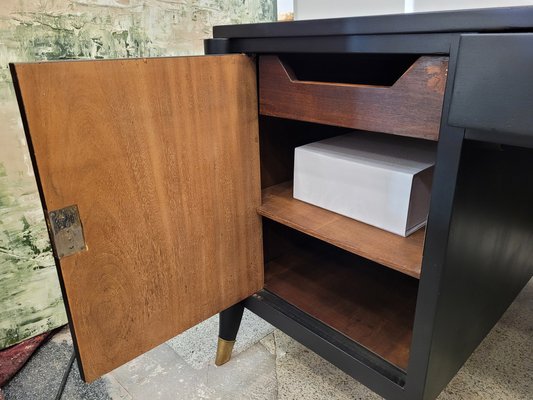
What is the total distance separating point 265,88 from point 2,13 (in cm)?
64

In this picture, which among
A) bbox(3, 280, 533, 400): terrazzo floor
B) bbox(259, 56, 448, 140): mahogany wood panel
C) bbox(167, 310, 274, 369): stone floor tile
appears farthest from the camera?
bbox(167, 310, 274, 369): stone floor tile

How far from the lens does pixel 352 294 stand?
3.01 feet

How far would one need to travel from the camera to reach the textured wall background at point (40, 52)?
92cm

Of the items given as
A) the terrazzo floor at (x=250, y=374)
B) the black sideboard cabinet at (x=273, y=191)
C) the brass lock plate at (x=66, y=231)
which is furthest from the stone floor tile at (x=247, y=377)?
the brass lock plate at (x=66, y=231)

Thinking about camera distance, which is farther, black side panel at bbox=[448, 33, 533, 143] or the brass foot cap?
the brass foot cap

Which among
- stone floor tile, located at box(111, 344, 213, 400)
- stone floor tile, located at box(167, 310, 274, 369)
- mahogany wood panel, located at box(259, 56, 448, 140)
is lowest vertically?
stone floor tile, located at box(167, 310, 274, 369)

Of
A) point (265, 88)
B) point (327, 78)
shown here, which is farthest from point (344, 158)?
point (327, 78)

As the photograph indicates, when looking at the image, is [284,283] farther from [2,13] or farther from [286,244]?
[2,13]

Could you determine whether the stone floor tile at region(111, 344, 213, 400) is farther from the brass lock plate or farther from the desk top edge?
the desk top edge

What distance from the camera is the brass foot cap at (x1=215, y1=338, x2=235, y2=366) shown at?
99cm

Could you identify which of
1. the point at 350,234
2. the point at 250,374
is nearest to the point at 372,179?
the point at 350,234

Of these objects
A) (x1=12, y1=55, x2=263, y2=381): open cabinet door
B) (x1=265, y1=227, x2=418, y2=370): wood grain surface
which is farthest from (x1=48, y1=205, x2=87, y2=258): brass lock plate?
(x1=265, y1=227, x2=418, y2=370): wood grain surface

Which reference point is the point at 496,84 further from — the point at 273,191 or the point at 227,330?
the point at 227,330

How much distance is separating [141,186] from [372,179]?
1.28ft
